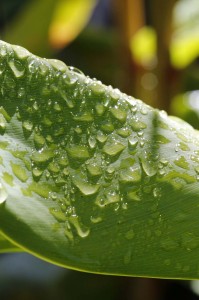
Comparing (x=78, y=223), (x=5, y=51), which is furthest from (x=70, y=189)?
(x=5, y=51)

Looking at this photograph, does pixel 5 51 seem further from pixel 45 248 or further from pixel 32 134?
pixel 45 248

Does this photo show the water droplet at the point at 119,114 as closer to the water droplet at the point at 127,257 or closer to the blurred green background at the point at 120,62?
the water droplet at the point at 127,257

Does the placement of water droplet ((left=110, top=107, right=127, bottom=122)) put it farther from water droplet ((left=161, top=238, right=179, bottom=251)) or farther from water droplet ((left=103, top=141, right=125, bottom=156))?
water droplet ((left=161, top=238, right=179, bottom=251))

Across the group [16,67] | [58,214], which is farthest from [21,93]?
[58,214]

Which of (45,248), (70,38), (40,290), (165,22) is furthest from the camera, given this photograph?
(70,38)

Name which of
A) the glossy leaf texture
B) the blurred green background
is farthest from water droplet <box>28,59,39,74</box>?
the blurred green background

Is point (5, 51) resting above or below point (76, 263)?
above

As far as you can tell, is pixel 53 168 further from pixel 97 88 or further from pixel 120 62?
pixel 120 62
